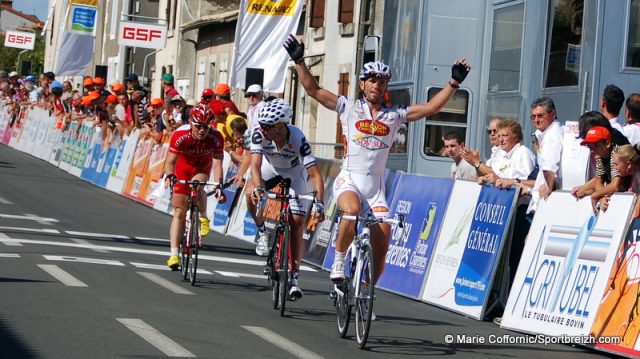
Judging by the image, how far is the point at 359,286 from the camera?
986 cm

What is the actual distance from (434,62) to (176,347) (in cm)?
1197

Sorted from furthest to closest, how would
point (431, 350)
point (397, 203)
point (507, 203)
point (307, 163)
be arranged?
point (397, 203)
point (507, 203)
point (307, 163)
point (431, 350)

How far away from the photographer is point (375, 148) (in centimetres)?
1070

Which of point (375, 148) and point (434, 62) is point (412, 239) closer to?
point (375, 148)

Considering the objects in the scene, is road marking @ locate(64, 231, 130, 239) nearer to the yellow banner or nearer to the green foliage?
the yellow banner

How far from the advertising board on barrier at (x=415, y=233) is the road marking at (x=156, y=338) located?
4655mm

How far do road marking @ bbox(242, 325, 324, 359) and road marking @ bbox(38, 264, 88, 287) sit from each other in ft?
7.72

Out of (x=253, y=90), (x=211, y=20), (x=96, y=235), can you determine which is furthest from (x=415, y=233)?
(x=211, y=20)

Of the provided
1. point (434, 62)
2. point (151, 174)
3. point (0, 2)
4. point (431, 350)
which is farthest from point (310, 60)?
point (0, 2)

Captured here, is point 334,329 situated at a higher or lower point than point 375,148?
lower

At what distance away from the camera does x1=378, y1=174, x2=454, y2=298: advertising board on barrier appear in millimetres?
14117

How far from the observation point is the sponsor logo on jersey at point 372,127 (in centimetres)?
1066

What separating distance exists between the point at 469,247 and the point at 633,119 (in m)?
2.03


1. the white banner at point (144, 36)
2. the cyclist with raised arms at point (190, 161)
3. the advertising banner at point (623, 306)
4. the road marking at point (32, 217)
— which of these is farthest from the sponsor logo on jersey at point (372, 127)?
the white banner at point (144, 36)
